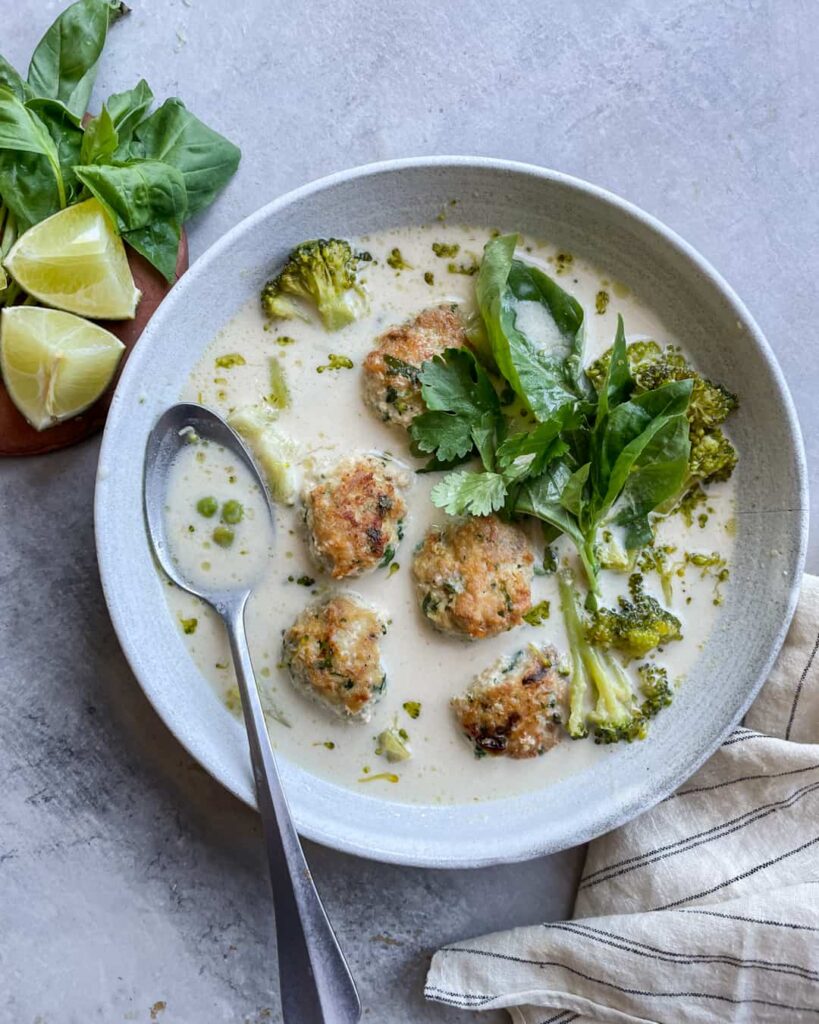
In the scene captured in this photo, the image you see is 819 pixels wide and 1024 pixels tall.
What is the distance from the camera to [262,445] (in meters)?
2.97

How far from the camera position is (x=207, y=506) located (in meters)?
2.95

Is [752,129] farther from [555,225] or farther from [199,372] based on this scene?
[199,372]

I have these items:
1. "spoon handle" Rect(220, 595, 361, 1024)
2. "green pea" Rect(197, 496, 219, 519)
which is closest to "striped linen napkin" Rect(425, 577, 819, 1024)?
"spoon handle" Rect(220, 595, 361, 1024)

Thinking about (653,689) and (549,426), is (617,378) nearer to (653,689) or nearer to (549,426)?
(549,426)

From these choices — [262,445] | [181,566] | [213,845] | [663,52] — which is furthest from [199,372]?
[663,52]

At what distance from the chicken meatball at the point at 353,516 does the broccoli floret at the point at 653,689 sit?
96 centimetres

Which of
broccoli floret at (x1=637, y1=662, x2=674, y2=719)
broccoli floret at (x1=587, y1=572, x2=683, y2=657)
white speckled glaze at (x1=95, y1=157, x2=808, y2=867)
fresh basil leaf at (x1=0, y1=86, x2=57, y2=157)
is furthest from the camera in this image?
broccoli floret at (x1=637, y1=662, x2=674, y2=719)

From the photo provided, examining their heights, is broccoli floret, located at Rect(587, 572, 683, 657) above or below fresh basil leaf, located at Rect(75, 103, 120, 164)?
below

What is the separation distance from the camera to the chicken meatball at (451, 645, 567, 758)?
9.64ft

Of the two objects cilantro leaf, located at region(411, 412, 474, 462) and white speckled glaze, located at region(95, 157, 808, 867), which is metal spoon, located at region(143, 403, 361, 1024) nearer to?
white speckled glaze, located at region(95, 157, 808, 867)

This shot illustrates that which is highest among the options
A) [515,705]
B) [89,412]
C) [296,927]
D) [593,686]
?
[593,686]

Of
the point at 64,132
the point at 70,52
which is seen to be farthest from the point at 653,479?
the point at 70,52

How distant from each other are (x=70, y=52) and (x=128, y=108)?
10.6 inches

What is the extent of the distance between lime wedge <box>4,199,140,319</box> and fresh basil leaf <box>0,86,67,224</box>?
9 cm
